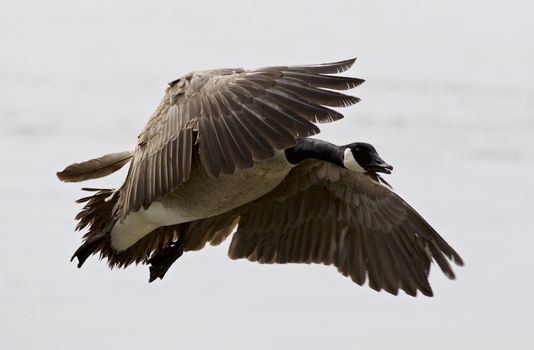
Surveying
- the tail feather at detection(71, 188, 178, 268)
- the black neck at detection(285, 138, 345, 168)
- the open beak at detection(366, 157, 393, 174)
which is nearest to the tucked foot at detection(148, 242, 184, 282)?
the tail feather at detection(71, 188, 178, 268)

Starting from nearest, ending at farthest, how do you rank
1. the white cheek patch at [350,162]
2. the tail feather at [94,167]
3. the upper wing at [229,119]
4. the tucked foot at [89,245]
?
1. the upper wing at [229,119]
2. the white cheek patch at [350,162]
3. the tucked foot at [89,245]
4. the tail feather at [94,167]

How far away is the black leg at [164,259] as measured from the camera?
7.77m

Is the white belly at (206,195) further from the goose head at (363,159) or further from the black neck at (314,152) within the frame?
the goose head at (363,159)

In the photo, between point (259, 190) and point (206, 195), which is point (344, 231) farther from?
point (206, 195)

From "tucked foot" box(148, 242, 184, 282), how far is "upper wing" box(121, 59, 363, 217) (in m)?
1.01

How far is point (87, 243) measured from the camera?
298 inches

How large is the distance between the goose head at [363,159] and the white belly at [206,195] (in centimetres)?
37

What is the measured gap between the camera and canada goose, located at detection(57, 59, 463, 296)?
6.16 m

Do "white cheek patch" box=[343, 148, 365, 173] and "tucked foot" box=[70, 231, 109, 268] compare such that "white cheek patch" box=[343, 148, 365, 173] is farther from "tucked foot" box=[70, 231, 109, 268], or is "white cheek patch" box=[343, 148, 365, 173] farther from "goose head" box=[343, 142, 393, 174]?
"tucked foot" box=[70, 231, 109, 268]

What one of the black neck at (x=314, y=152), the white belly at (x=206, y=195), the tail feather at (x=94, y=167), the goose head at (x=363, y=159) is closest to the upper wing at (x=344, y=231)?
the black neck at (x=314, y=152)

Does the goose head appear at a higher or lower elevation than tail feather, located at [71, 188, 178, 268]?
higher

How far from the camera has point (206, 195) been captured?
707 cm

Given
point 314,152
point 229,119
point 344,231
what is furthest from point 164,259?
point 229,119

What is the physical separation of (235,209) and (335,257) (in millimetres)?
741
